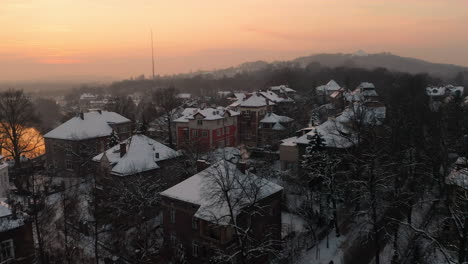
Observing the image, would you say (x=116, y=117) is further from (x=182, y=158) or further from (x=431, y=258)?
(x=431, y=258)

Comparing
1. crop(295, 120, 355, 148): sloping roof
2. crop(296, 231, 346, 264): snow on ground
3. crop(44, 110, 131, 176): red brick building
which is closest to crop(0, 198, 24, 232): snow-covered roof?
crop(296, 231, 346, 264): snow on ground

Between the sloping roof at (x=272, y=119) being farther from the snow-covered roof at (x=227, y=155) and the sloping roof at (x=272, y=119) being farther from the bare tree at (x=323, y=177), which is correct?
the bare tree at (x=323, y=177)

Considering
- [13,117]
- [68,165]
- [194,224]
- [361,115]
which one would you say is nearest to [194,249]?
[194,224]

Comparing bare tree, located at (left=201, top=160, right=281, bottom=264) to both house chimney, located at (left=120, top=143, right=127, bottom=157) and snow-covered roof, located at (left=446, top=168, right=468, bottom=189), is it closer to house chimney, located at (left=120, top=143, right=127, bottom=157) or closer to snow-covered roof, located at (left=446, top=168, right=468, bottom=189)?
snow-covered roof, located at (left=446, top=168, right=468, bottom=189)

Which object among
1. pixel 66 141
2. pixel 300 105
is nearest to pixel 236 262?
pixel 66 141

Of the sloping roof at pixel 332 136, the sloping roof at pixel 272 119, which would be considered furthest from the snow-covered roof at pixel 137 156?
the sloping roof at pixel 272 119
